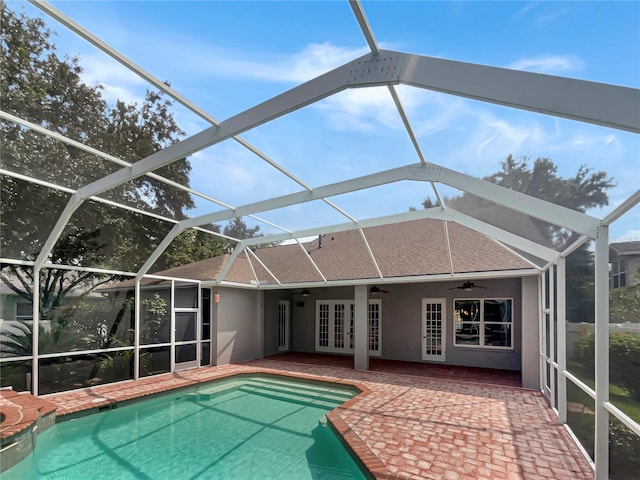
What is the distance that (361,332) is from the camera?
35.0 feet

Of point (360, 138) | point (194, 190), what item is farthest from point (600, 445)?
point (194, 190)

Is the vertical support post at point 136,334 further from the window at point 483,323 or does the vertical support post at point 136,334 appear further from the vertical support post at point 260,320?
the window at point 483,323

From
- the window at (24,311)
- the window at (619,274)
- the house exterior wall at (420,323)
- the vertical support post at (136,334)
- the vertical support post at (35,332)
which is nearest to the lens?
the window at (619,274)

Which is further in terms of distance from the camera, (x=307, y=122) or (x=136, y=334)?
(x=136, y=334)

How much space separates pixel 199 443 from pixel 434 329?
27.1ft

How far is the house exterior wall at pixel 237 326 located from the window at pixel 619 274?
9.80 metres

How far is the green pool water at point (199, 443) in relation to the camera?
4789 mm

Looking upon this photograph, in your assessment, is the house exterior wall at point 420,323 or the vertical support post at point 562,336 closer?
the vertical support post at point 562,336

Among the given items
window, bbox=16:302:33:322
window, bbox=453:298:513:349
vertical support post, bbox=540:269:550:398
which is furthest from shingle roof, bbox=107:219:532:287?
window, bbox=453:298:513:349

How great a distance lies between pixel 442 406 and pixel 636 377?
4.57 metres

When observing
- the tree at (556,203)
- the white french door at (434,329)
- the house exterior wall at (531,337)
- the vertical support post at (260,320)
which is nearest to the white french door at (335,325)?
the white french door at (434,329)

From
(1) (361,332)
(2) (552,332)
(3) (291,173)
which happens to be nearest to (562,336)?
(2) (552,332)

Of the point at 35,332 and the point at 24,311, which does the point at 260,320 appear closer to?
the point at 35,332

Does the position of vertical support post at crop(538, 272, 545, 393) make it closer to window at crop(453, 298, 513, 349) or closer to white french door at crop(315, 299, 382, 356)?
window at crop(453, 298, 513, 349)
